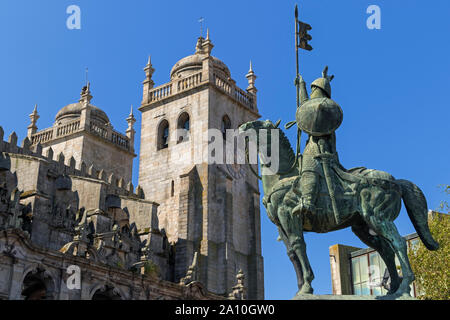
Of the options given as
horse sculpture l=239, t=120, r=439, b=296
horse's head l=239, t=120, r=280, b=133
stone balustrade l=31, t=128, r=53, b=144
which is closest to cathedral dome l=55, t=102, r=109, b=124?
stone balustrade l=31, t=128, r=53, b=144

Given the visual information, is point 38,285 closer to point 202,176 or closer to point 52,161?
point 52,161

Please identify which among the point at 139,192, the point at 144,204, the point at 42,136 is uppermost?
the point at 42,136

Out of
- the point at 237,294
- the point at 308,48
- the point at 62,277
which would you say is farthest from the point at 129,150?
the point at 308,48

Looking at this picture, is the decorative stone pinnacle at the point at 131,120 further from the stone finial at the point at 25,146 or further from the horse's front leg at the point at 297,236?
the horse's front leg at the point at 297,236

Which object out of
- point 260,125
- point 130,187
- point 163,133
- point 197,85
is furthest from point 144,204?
point 260,125

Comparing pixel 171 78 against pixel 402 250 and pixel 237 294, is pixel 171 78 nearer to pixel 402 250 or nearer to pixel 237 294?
pixel 237 294

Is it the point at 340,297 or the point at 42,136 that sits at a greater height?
the point at 42,136

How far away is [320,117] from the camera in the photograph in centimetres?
1101

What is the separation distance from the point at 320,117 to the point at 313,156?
0.77m

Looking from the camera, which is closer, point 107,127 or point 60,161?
point 60,161

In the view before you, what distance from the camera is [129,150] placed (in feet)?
185

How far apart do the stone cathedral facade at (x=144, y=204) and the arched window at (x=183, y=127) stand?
106 millimetres

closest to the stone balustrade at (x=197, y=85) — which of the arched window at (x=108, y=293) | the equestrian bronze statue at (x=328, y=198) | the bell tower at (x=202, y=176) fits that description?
the bell tower at (x=202, y=176)
